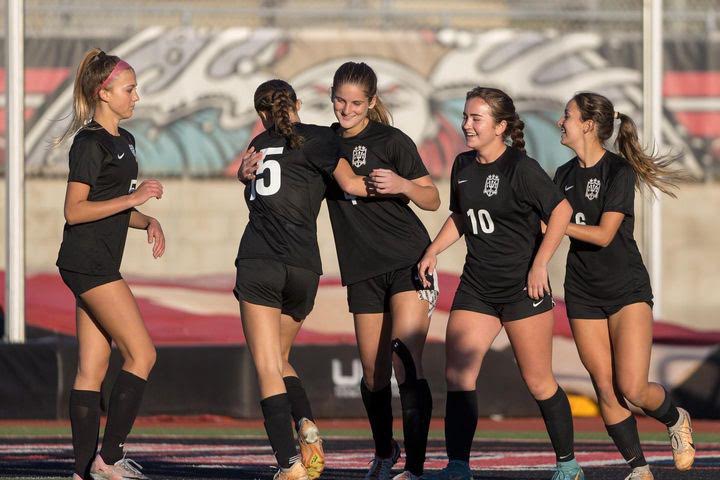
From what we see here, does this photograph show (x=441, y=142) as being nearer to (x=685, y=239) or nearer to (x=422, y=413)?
(x=685, y=239)

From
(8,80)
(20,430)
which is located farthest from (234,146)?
(20,430)

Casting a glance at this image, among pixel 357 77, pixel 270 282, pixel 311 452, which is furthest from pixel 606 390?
pixel 357 77

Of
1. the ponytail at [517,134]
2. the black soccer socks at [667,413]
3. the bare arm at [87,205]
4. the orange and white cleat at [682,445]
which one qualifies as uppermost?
the ponytail at [517,134]

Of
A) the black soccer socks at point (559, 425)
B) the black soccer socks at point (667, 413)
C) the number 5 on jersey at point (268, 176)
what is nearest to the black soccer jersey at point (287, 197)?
the number 5 on jersey at point (268, 176)

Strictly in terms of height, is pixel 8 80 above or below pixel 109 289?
above

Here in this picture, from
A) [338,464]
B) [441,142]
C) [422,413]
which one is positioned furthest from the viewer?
[441,142]

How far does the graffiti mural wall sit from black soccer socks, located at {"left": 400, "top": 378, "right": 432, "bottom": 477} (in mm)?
9628

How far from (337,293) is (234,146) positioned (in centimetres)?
295

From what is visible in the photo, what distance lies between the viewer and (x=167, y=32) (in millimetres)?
16578

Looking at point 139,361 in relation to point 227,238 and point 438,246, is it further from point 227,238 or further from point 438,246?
point 227,238

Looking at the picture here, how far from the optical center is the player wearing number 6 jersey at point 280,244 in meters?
6.21

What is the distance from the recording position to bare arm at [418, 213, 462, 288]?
6.48 meters

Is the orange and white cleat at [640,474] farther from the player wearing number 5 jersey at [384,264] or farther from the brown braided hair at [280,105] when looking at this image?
the brown braided hair at [280,105]

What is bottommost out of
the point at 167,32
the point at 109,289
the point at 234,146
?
the point at 109,289
